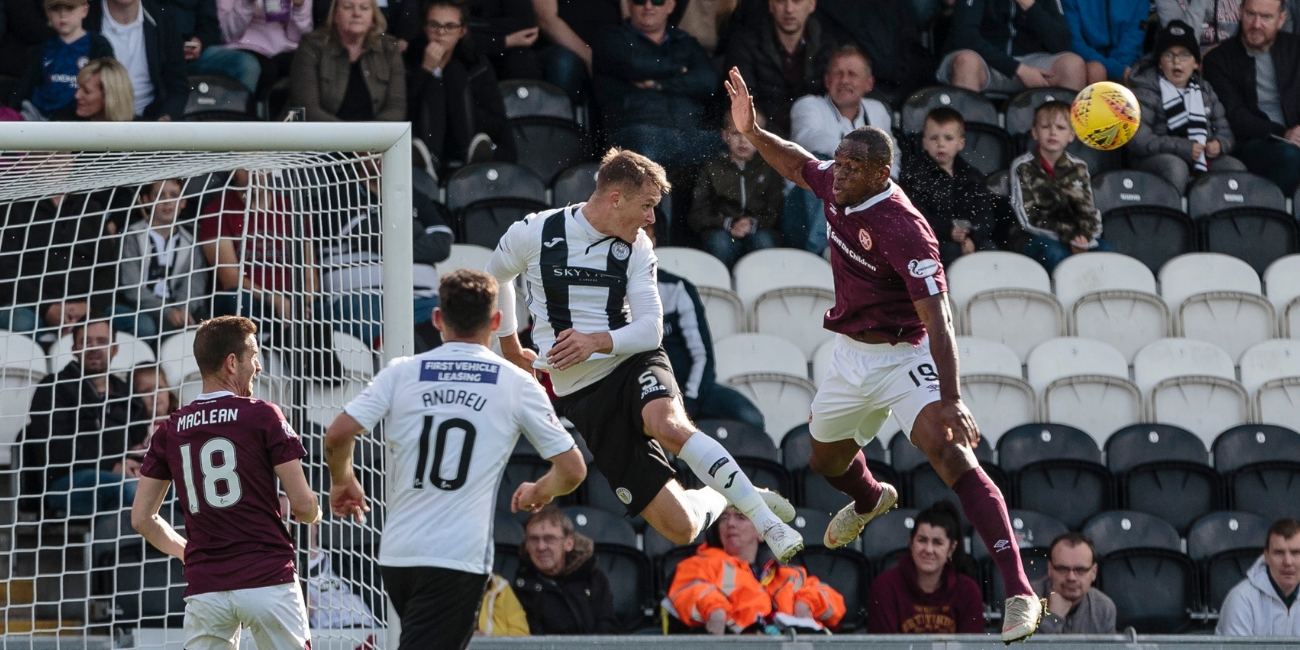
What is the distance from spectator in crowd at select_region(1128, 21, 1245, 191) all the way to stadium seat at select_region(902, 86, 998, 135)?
1217mm

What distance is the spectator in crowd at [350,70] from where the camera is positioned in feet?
33.8

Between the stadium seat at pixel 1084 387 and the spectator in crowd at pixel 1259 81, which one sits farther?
the spectator in crowd at pixel 1259 81

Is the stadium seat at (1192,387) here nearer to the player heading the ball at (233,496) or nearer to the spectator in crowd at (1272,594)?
the spectator in crowd at (1272,594)

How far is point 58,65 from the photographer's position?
10.0 metres

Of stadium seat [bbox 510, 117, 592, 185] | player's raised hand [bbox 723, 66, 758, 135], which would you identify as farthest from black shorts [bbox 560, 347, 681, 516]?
stadium seat [bbox 510, 117, 592, 185]

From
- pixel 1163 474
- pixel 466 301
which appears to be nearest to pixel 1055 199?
pixel 1163 474

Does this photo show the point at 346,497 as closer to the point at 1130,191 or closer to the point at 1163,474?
the point at 1163,474

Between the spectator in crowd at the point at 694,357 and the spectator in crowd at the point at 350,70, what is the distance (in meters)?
2.47

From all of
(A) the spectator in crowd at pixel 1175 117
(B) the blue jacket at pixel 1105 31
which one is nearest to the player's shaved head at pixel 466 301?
(A) the spectator in crowd at pixel 1175 117

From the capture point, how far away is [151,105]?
1011 centimetres

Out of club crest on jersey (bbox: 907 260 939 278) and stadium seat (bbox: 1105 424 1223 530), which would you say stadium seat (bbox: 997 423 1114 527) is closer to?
stadium seat (bbox: 1105 424 1223 530)

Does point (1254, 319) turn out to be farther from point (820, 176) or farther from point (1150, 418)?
point (820, 176)

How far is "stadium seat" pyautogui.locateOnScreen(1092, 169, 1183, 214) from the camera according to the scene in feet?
37.0

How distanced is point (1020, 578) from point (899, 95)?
6.45m
